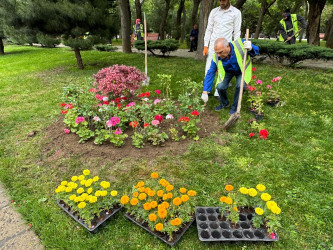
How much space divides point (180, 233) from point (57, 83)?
247 inches

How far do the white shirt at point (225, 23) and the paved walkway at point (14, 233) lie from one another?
427cm

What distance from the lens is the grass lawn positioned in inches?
83.7

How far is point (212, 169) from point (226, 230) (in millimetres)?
999

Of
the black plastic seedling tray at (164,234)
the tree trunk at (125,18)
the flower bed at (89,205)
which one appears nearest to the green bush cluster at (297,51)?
the tree trunk at (125,18)

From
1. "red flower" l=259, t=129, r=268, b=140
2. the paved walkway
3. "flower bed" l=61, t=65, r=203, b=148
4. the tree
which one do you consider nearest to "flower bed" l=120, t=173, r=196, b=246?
the paved walkway

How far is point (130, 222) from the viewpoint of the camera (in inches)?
88.9

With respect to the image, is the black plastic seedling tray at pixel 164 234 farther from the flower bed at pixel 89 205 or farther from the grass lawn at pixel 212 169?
the flower bed at pixel 89 205

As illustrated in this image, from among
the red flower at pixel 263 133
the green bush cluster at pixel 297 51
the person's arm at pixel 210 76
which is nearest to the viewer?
the red flower at pixel 263 133

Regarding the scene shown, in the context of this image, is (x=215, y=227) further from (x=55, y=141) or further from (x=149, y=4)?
(x=149, y=4)

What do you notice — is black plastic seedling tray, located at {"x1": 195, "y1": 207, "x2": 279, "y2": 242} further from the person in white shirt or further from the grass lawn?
the person in white shirt

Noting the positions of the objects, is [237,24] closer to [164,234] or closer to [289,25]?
[164,234]

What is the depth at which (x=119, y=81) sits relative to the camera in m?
3.98

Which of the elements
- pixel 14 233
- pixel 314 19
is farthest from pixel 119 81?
pixel 314 19

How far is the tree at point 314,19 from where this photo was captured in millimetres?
9344
